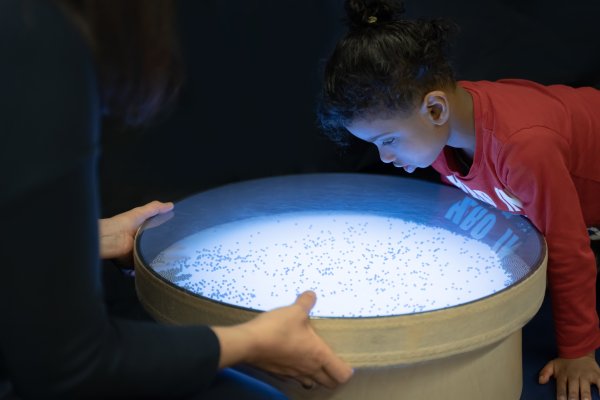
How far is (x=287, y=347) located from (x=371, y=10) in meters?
0.62

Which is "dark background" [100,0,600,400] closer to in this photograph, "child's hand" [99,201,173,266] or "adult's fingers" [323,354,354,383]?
"child's hand" [99,201,173,266]

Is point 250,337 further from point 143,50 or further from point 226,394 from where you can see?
point 143,50

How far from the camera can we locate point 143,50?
594mm

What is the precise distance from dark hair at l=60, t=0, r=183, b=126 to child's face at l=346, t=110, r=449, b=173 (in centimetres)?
53

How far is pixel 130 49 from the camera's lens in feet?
1.93

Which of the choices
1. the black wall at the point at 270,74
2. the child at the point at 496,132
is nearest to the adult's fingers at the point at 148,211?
the black wall at the point at 270,74

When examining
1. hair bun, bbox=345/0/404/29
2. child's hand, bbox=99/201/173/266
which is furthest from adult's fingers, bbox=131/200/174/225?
hair bun, bbox=345/0/404/29

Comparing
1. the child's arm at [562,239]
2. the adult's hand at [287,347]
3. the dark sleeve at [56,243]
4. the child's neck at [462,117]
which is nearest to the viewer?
the dark sleeve at [56,243]

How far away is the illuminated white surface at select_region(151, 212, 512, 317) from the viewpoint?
0.87 metres

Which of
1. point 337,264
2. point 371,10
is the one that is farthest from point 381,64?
point 337,264

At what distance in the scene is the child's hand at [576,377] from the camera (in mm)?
1104

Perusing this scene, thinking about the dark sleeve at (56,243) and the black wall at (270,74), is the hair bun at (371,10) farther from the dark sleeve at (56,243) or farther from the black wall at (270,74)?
the dark sleeve at (56,243)

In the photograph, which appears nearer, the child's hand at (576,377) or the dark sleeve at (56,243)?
the dark sleeve at (56,243)

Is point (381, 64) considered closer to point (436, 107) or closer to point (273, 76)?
point (436, 107)
